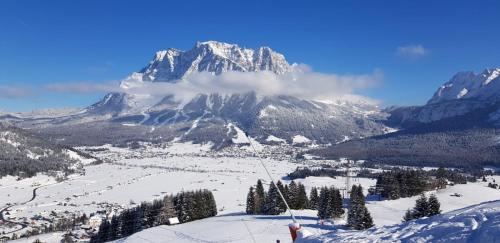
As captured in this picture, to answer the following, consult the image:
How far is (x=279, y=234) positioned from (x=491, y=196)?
72.2m

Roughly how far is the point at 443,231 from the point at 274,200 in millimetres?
63578

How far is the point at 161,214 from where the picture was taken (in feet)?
255

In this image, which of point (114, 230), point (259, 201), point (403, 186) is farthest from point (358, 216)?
point (403, 186)

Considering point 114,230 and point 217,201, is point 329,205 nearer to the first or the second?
point 114,230

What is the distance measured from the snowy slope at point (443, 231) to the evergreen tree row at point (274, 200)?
6075cm

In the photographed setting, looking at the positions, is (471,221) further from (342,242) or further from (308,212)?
(308,212)

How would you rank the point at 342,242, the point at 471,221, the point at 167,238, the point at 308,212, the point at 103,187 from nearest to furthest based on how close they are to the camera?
1. the point at 471,221
2. the point at 342,242
3. the point at 167,238
4. the point at 308,212
5. the point at 103,187

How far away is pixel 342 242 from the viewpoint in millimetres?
14742

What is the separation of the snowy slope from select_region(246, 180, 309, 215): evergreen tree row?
2392 inches

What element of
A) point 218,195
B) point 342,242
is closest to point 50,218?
point 218,195

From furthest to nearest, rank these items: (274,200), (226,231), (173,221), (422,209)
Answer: (274,200), (173,221), (422,209), (226,231)

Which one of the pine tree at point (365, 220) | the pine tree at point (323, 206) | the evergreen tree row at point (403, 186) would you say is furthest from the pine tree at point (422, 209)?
the evergreen tree row at point (403, 186)

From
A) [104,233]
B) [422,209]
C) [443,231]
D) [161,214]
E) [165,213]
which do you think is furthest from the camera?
[104,233]

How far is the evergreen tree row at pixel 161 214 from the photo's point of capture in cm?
7869
